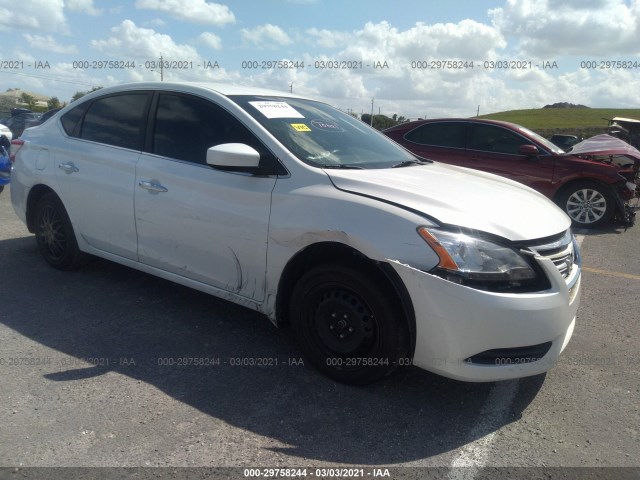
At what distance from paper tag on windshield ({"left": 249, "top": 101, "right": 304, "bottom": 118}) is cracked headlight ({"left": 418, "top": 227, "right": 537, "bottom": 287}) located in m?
1.54

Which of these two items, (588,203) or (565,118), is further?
(565,118)

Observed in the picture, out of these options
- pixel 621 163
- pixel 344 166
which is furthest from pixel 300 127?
pixel 621 163

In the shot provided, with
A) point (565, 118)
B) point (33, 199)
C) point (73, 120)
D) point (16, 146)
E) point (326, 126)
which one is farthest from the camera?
point (565, 118)

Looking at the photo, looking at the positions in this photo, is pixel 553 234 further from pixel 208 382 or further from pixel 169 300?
pixel 169 300

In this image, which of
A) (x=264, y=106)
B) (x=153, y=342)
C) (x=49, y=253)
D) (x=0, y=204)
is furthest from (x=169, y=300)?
(x=0, y=204)

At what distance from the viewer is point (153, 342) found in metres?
3.83

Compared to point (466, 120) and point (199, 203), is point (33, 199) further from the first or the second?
point (466, 120)

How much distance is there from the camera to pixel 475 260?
283cm

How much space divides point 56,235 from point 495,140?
686 centimetres

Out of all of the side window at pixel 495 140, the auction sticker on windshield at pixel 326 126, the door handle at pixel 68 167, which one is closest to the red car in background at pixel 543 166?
the side window at pixel 495 140

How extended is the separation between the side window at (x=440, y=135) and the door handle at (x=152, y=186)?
635cm

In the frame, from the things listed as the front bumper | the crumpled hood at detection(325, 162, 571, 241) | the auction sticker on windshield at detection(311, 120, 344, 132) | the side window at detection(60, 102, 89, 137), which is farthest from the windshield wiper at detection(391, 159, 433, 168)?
the side window at detection(60, 102, 89, 137)

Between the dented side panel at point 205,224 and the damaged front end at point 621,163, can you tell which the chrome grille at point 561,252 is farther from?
the damaged front end at point 621,163

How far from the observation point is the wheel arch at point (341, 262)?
9.68 feet
